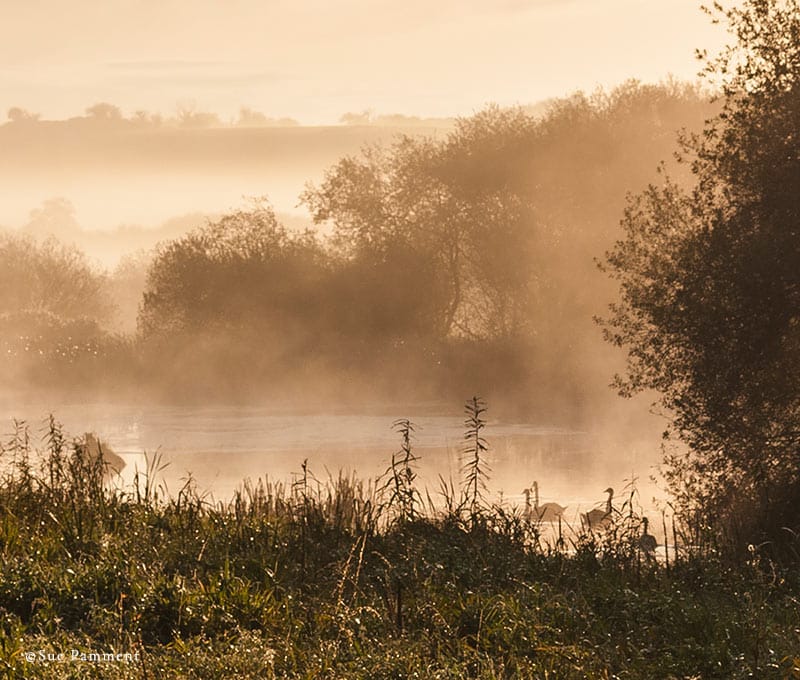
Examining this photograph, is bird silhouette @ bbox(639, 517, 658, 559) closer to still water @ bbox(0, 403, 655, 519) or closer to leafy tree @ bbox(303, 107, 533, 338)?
still water @ bbox(0, 403, 655, 519)

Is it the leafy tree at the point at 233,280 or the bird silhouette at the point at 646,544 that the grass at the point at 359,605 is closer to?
the bird silhouette at the point at 646,544

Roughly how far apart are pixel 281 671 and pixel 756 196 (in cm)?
1540

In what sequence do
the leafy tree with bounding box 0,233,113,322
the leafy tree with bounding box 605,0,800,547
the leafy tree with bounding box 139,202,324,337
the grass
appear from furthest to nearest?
the leafy tree with bounding box 0,233,113,322 → the leafy tree with bounding box 139,202,324,337 → the leafy tree with bounding box 605,0,800,547 → the grass

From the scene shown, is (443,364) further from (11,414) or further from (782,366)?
(782,366)

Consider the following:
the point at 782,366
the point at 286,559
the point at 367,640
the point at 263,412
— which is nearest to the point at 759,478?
the point at 782,366

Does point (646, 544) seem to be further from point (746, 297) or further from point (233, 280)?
point (233, 280)

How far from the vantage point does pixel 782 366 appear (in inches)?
787

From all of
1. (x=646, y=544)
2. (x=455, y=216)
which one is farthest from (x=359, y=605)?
(x=455, y=216)

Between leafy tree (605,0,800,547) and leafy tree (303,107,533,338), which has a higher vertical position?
leafy tree (303,107,533,338)

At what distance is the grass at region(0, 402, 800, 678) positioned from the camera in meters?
7.05

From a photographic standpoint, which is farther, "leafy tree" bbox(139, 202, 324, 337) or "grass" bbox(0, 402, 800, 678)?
"leafy tree" bbox(139, 202, 324, 337)

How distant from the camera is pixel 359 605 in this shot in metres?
8.31

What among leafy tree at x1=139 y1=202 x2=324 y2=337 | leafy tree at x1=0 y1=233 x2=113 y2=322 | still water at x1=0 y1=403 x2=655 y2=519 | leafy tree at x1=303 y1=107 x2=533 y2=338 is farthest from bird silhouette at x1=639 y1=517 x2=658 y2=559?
leafy tree at x1=0 y1=233 x2=113 y2=322

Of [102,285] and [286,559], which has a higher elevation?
[102,285]
